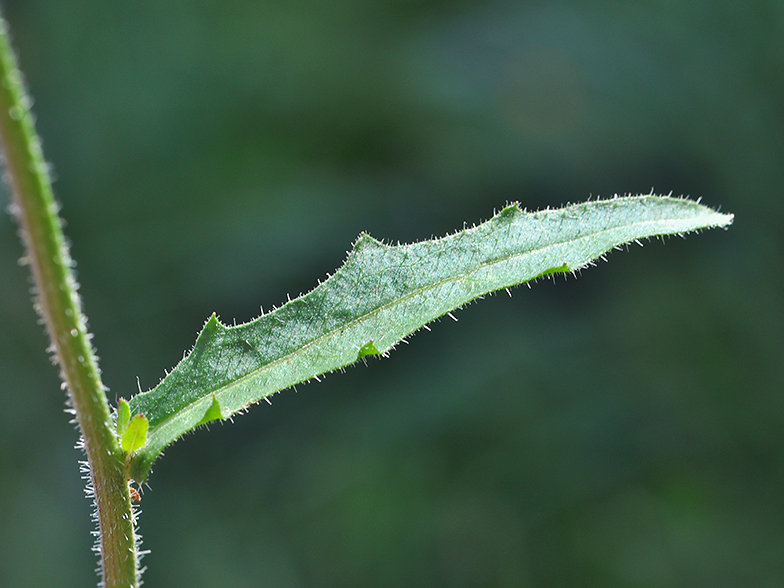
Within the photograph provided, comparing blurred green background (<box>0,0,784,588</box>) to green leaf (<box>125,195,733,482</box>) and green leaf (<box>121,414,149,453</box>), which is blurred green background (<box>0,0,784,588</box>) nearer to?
green leaf (<box>125,195,733,482</box>)

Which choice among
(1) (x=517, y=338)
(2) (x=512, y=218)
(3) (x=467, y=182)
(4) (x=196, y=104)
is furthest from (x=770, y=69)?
(2) (x=512, y=218)

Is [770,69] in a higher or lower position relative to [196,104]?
lower

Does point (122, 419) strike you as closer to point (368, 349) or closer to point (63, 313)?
point (63, 313)

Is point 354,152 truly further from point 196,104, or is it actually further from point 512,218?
point 512,218

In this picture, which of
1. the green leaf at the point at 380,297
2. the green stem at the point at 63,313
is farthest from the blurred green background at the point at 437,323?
the green stem at the point at 63,313

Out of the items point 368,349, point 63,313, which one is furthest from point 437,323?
point 63,313

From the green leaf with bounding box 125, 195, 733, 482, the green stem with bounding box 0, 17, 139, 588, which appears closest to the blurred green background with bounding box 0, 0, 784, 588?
the green leaf with bounding box 125, 195, 733, 482
